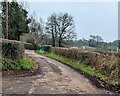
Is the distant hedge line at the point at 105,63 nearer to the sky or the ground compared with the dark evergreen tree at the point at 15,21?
nearer to the ground

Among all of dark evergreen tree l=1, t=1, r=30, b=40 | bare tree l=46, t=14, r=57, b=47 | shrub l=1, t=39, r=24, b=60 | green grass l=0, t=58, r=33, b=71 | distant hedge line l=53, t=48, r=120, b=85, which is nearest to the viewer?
distant hedge line l=53, t=48, r=120, b=85

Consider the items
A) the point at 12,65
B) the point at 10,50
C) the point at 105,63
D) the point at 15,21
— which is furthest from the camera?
the point at 15,21

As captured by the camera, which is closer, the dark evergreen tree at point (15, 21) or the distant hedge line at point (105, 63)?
the distant hedge line at point (105, 63)

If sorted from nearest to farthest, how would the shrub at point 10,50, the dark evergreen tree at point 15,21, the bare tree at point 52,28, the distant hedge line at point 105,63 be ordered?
the distant hedge line at point 105,63 → the shrub at point 10,50 → the dark evergreen tree at point 15,21 → the bare tree at point 52,28

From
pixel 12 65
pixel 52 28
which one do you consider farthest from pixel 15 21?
pixel 12 65

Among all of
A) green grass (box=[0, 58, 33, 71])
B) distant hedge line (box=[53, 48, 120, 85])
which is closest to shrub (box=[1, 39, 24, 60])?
green grass (box=[0, 58, 33, 71])

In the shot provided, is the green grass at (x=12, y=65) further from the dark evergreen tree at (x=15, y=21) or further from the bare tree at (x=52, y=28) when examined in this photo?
the bare tree at (x=52, y=28)

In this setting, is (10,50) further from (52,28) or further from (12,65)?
(52,28)

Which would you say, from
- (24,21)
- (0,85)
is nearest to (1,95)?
(0,85)

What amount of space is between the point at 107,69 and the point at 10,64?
6.69 metres

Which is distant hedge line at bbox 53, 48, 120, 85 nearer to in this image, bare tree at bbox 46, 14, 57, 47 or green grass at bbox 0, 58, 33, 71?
green grass at bbox 0, 58, 33, 71

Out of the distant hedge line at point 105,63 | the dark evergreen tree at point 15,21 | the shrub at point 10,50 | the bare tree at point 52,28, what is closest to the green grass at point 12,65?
the shrub at point 10,50

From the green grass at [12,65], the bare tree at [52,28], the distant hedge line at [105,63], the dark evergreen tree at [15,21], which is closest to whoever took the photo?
the distant hedge line at [105,63]

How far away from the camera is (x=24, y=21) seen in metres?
53.0
